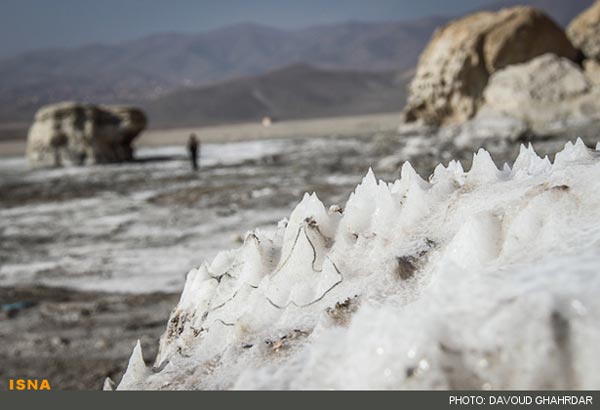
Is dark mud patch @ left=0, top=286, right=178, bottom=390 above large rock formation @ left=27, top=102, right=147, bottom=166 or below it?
below

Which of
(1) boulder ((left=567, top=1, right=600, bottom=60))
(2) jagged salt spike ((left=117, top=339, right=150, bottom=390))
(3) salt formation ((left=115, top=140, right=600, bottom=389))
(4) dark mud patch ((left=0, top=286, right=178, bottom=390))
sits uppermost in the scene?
(1) boulder ((left=567, top=1, right=600, bottom=60))

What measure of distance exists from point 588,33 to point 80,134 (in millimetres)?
15301

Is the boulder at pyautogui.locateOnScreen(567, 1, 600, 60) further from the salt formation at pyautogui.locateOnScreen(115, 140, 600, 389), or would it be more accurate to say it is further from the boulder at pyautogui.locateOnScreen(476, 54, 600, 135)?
the salt formation at pyautogui.locateOnScreen(115, 140, 600, 389)

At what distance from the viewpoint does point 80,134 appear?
17594mm

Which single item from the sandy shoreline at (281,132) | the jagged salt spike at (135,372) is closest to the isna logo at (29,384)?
the jagged salt spike at (135,372)

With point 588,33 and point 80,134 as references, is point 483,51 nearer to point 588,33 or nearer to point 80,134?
point 588,33

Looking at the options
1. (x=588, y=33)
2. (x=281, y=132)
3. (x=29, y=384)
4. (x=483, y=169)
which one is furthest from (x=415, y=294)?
(x=281, y=132)

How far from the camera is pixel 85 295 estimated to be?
4.93 m

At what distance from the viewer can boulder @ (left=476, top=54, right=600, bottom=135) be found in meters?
11.4

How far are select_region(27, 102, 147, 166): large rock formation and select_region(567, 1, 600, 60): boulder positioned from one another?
44.5 feet

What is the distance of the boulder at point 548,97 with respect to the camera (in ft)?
37.3

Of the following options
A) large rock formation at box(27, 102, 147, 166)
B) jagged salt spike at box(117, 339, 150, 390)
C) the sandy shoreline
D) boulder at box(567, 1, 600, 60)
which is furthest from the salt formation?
the sandy shoreline

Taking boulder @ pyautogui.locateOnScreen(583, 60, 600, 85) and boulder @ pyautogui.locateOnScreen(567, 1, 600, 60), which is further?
boulder @ pyautogui.locateOnScreen(567, 1, 600, 60)

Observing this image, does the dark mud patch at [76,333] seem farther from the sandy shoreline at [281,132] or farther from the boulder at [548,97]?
the sandy shoreline at [281,132]
